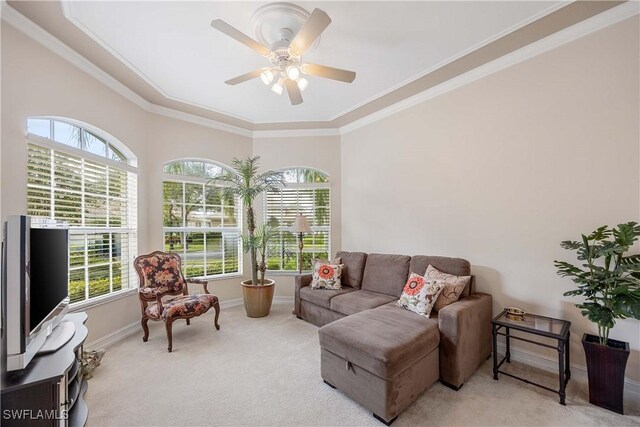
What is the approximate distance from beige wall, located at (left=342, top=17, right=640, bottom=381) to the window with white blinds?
3.58 metres

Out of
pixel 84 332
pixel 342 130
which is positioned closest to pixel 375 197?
pixel 342 130

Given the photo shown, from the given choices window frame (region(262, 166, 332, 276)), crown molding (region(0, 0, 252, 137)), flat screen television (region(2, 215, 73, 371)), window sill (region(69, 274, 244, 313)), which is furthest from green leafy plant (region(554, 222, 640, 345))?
crown molding (region(0, 0, 252, 137))

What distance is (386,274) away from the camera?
11.6 ft

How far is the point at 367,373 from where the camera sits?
1.99 meters

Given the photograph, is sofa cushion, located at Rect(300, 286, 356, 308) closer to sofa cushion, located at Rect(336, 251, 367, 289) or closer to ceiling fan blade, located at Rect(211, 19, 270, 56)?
sofa cushion, located at Rect(336, 251, 367, 289)

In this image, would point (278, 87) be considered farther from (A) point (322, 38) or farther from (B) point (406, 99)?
(B) point (406, 99)

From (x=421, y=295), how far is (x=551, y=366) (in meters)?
1.28

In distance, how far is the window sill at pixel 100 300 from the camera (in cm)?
274

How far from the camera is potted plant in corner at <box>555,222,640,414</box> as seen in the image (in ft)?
6.26

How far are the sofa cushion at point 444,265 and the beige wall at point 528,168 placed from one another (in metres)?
0.19

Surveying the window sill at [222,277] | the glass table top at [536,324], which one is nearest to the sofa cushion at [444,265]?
the glass table top at [536,324]

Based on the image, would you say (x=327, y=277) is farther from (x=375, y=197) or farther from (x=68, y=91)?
(x=68, y=91)

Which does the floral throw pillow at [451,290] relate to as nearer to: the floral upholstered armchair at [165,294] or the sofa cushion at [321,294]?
the sofa cushion at [321,294]

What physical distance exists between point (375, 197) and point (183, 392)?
325cm
